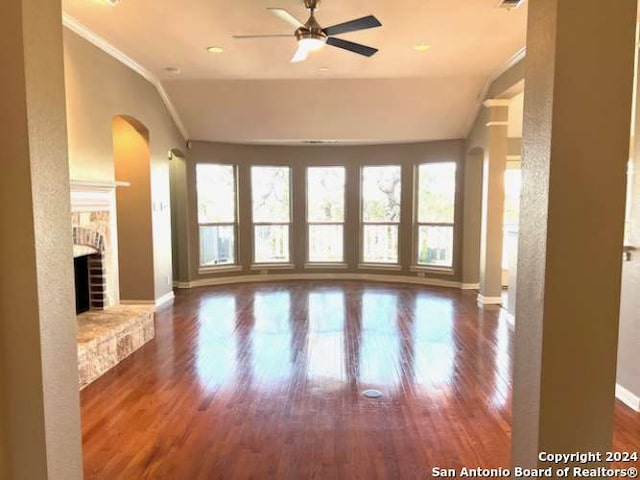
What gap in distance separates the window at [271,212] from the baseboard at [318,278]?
34 centimetres

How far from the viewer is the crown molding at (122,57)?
3.99 m

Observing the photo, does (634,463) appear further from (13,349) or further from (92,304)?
(92,304)

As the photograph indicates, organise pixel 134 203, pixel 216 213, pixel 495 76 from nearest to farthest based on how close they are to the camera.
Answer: pixel 495 76 < pixel 134 203 < pixel 216 213

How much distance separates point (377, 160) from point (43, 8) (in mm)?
6946

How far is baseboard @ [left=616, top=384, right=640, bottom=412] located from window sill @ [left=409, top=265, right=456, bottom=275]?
14.5 ft

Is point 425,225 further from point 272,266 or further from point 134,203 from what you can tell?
point 134,203

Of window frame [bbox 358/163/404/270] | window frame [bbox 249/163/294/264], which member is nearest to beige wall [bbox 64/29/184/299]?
window frame [bbox 249/163/294/264]

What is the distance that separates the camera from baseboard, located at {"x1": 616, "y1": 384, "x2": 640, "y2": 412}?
2.98 meters

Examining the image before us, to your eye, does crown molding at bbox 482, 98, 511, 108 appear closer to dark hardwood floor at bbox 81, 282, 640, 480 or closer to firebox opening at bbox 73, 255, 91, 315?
dark hardwood floor at bbox 81, 282, 640, 480

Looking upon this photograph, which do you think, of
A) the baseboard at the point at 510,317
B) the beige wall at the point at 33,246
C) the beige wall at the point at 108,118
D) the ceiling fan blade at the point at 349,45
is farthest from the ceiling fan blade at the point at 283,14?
the baseboard at the point at 510,317

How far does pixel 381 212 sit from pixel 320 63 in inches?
142

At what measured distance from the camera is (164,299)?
6.21 m

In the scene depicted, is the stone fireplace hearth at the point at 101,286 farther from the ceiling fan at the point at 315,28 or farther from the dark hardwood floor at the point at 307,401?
the ceiling fan at the point at 315,28

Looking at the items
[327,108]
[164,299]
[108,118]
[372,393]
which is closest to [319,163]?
[327,108]
